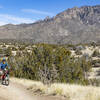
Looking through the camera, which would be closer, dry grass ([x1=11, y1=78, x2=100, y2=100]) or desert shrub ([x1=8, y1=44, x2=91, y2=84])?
dry grass ([x1=11, y1=78, x2=100, y2=100])

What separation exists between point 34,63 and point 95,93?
1271 cm

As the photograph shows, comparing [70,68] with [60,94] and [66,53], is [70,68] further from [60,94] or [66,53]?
[60,94]

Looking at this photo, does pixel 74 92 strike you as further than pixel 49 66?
No

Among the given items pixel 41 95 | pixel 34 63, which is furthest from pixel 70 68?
pixel 41 95

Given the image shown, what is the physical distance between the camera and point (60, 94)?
8.96m

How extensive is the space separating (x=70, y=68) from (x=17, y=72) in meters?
5.90

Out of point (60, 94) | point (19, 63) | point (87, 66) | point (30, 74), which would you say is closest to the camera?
point (60, 94)

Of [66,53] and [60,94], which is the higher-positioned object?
[66,53]

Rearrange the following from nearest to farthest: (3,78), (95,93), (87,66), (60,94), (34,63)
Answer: (95,93), (60,94), (3,78), (34,63), (87,66)

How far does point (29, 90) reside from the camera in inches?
431

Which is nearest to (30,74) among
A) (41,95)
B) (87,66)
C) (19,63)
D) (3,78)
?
(19,63)

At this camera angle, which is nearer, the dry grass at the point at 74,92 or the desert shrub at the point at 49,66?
the dry grass at the point at 74,92

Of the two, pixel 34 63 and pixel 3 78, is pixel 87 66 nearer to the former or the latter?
pixel 34 63

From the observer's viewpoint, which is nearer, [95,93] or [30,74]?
[95,93]
